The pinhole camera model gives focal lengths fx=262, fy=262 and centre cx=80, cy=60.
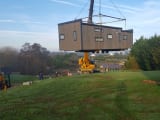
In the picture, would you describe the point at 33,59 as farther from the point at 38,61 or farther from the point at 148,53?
the point at 148,53

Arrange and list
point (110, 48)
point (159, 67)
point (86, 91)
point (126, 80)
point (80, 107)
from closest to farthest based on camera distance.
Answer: point (80, 107) → point (86, 91) → point (126, 80) → point (110, 48) → point (159, 67)

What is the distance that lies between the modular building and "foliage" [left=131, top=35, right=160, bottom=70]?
23.7 meters

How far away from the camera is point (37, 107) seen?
14.8m

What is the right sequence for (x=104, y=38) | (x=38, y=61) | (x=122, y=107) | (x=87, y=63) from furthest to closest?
(x=38, y=61)
(x=87, y=63)
(x=104, y=38)
(x=122, y=107)

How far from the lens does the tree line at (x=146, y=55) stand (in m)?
53.9

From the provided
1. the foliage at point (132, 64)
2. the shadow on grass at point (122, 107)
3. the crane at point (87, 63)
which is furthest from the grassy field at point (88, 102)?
the foliage at point (132, 64)

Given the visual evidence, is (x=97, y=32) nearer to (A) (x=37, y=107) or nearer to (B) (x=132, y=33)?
(B) (x=132, y=33)

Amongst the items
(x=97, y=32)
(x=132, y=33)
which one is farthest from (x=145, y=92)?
(x=132, y=33)

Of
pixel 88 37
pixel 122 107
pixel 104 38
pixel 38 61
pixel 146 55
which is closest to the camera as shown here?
pixel 122 107

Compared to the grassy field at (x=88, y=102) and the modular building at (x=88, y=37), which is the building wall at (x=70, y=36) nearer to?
the modular building at (x=88, y=37)

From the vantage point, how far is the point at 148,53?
55.8 metres

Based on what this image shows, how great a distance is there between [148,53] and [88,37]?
30435mm

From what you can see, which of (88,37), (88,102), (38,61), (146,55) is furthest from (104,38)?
(38,61)

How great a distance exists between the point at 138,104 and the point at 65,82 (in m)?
9.78
